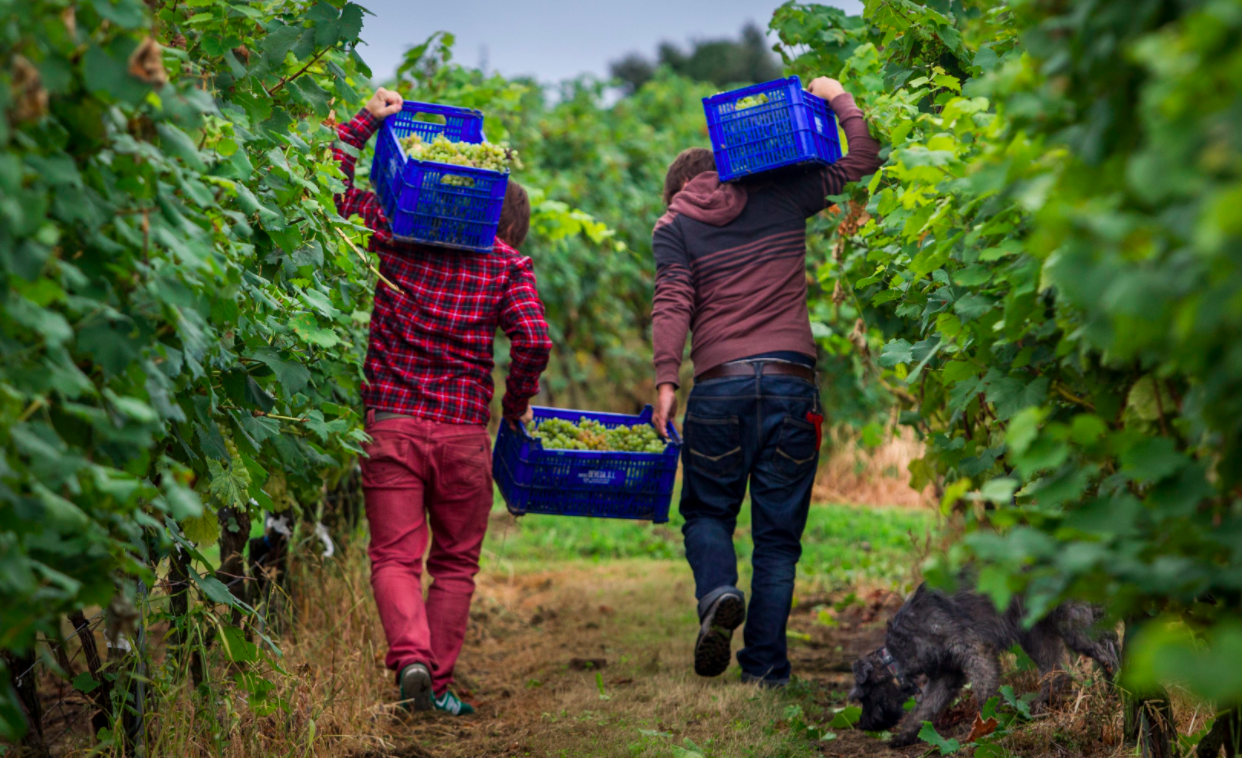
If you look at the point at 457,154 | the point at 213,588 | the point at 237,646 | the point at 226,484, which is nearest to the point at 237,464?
the point at 226,484

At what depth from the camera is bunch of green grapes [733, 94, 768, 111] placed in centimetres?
391

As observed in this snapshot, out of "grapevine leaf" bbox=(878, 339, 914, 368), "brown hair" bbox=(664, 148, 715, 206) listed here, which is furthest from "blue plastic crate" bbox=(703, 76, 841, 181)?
"grapevine leaf" bbox=(878, 339, 914, 368)

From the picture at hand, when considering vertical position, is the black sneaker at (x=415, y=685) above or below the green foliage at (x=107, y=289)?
below

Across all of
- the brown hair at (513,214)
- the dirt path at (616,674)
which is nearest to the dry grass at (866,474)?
the dirt path at (616,674)

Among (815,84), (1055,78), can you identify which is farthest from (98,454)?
(815,84)

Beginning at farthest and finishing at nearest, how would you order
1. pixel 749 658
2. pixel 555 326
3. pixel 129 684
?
pixel 555 326
pixel 749 658
pixel 129 684

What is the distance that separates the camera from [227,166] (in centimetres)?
215

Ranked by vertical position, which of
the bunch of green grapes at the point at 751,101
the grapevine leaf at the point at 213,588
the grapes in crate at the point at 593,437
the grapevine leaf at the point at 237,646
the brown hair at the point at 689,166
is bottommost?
the grapevine leaf at the point at 237,646

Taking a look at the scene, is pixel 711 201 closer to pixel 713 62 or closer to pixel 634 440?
pixel 634 440

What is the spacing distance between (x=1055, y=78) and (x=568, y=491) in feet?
9.59

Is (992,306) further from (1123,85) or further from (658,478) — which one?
(658,478)

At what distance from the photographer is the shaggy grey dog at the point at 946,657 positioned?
3.48 m

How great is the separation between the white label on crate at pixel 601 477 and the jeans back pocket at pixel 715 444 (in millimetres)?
301

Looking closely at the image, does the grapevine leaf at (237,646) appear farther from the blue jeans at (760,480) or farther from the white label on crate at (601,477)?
the blue jeans at (760,480)
